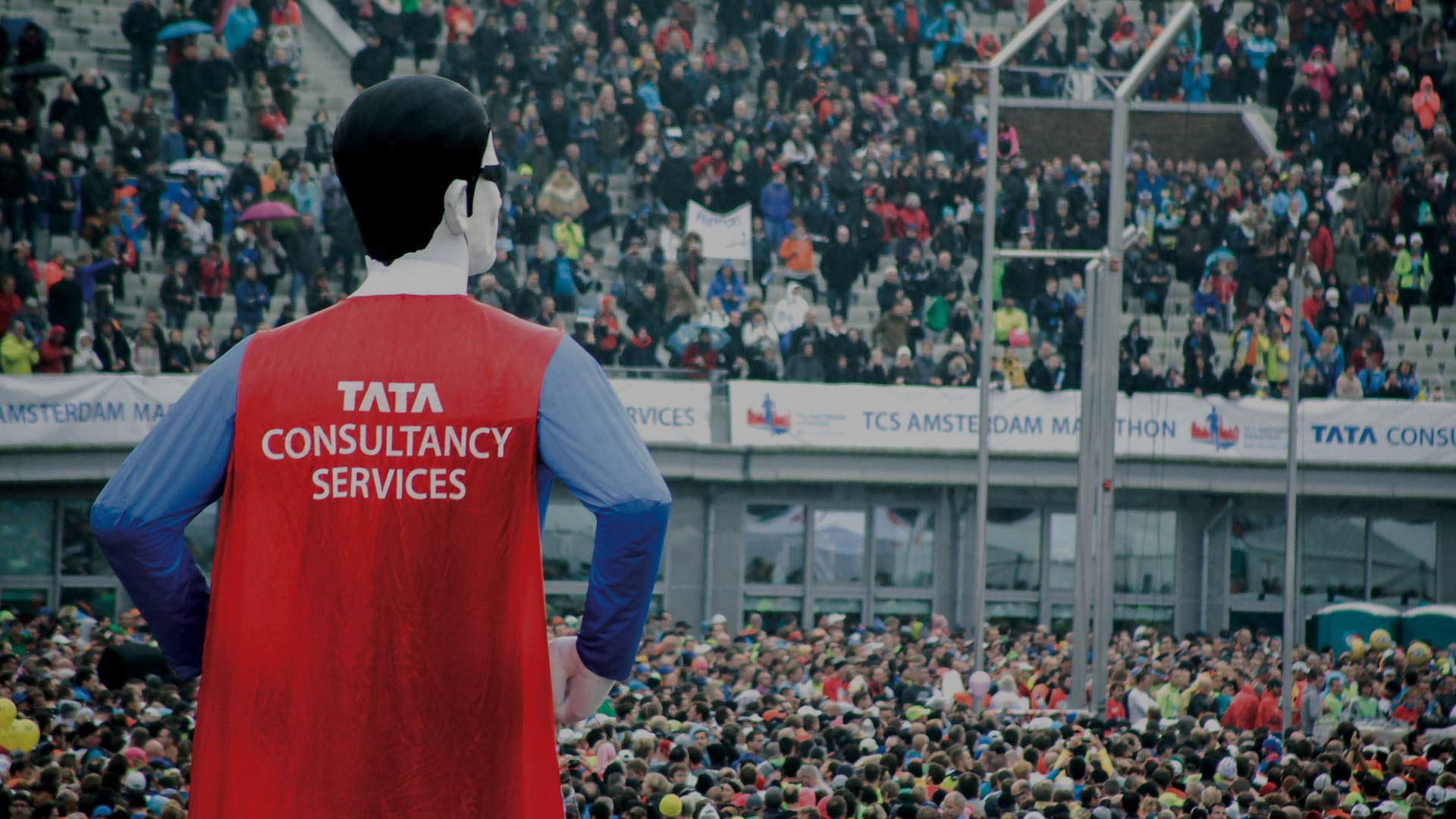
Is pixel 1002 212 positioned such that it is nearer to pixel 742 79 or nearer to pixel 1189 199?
pixel 1189 199

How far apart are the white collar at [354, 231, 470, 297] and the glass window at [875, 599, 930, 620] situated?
20873mm

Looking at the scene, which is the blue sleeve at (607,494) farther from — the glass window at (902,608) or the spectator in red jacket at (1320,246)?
the spectator in red jacket at (1320,246)

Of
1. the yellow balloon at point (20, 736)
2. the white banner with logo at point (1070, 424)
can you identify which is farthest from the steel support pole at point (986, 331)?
the yellow balloon at point (20, 736)

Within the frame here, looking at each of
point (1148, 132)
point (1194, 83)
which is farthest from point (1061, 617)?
point (1194, 83)

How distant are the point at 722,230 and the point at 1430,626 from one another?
9.68 metres

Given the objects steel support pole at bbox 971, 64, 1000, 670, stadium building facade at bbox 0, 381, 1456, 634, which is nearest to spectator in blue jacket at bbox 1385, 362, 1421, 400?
stadium building facade at bbox 0, 381, 1456, 634

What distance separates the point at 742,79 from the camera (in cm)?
2523

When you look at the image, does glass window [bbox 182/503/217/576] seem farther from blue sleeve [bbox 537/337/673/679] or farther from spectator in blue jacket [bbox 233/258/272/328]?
blue sleeve [bbox 537/337/673/679]

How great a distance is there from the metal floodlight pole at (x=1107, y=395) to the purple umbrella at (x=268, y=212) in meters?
10.2

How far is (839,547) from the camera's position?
23.7 m

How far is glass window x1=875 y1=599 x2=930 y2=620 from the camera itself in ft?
77.3

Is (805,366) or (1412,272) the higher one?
(1412,272)

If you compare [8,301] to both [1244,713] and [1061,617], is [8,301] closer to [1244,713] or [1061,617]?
[1244,713]

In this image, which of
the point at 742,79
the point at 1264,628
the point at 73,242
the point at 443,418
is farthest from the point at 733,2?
the point at 443,418
